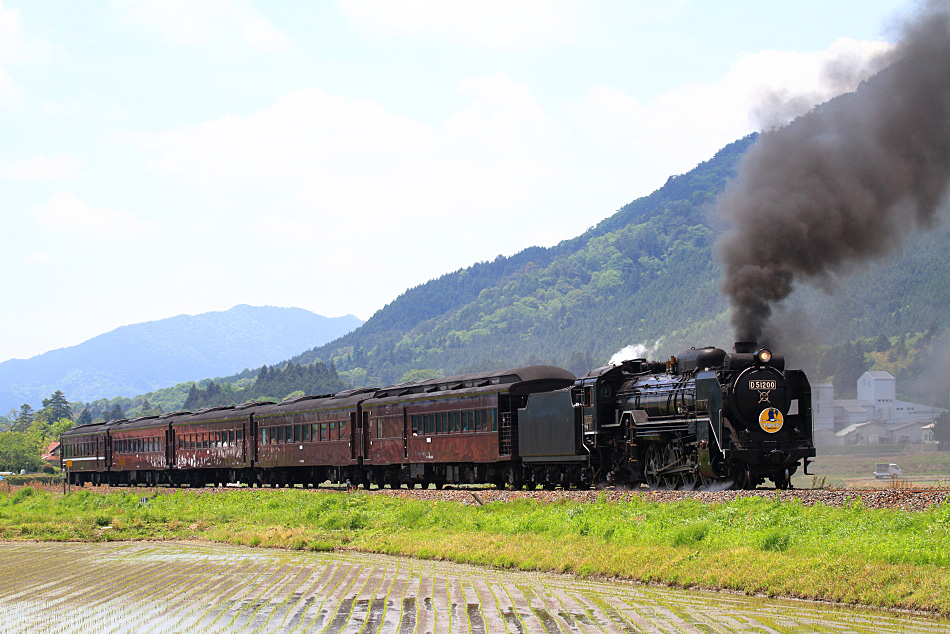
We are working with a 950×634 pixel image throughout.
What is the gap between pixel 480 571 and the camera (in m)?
16.3

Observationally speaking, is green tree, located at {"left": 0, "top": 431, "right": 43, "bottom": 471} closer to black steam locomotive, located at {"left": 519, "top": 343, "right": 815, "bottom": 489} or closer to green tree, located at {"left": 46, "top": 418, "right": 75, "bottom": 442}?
green tree, located at {"left": 46, "top": 418, "right": 75, "bottom": 442}

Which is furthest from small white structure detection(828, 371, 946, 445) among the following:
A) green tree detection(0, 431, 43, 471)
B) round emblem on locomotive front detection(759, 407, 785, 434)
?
round emblem on locomotive front detection(759, 407, 785, 434)

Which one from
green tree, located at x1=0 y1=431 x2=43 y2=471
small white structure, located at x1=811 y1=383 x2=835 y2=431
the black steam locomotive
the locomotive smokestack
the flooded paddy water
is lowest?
green tree, located at x1=0 y1=431 x2=43 y2=471

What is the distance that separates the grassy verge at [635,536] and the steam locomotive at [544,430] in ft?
11.5

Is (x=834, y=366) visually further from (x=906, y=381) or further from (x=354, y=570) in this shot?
(x=354, y=570)

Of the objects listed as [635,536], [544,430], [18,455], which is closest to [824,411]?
[18,455]

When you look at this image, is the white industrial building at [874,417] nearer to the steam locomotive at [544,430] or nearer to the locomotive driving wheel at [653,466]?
the steam locomotive at [544,430]

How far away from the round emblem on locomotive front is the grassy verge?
402 centimetres

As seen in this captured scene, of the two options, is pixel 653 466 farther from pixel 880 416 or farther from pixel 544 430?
pixel 880 416

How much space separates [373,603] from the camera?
12.8 meters

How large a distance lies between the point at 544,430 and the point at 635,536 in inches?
484

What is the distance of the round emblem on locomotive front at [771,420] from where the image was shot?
24.2 m

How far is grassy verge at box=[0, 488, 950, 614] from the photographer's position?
13.2 meters

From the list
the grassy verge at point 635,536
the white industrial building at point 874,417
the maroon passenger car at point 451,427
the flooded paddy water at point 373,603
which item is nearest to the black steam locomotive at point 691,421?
the maroon passenger car at point 451,427
